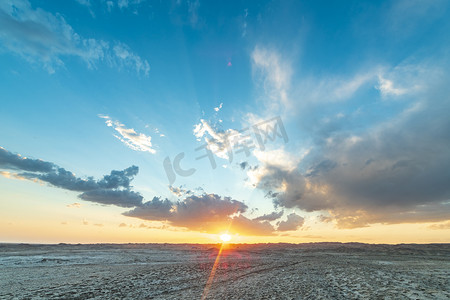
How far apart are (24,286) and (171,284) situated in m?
14.6

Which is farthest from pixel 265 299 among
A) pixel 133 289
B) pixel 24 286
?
pixel 24 286

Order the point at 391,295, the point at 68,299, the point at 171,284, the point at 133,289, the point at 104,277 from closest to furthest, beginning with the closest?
the point at 391,295, the point at 68,299, the point at 133,289, the point at 171,284, the point at 104,277

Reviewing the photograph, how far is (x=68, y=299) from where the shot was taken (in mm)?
17703

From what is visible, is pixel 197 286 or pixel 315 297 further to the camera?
pixel 197 286

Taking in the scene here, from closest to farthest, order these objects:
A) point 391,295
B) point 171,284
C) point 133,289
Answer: point 391,295 → point 133,289 → point 171,284

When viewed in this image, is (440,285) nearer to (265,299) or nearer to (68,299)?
(265,299)

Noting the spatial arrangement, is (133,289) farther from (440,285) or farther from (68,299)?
(440,285)

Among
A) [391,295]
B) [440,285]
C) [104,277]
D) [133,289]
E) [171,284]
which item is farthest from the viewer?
[104,277]

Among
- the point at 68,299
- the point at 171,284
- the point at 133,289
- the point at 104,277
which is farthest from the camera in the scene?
the point at 104,277

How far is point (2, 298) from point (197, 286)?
51.2 ft

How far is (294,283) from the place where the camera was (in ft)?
70.9

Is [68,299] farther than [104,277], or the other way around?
[104,277]

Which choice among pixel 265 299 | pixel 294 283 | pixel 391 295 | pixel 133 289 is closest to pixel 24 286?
pixel 133 289

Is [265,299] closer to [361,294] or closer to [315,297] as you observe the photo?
[315,297]
